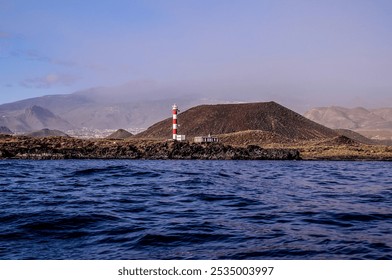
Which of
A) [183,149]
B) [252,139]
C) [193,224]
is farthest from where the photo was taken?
[252,139]

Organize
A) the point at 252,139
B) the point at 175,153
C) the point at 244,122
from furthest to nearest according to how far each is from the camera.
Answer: the point at 244,122 < the point at 252,139 < the point at 175,153

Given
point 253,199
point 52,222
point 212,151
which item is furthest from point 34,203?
point 212,151

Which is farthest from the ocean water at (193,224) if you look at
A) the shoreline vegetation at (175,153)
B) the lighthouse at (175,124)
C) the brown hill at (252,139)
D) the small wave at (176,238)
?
the brown hill at (252,139)

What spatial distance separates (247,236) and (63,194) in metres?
10.5

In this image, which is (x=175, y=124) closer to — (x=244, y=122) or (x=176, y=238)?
(x=176, y=238)

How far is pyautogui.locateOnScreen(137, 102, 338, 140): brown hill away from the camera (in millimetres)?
147125

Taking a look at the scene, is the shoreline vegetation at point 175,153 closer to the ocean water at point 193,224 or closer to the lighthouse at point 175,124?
the lighthouse at point 175,124

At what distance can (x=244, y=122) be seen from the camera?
154m

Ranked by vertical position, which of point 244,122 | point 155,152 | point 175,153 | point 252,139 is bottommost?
point 175,153

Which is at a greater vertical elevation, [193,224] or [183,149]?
[183,149]

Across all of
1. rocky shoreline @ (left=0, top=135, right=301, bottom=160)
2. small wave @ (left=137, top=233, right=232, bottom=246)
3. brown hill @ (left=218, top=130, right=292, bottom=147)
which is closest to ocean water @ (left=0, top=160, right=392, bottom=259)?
small wave @ (left=137, top=233, right=232, bottom=246)

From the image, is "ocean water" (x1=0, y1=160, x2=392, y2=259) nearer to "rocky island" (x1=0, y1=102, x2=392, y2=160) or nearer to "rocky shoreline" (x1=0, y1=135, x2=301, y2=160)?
"rocky shoreline" (x1=0, y1=135, x2=301, y2=160)

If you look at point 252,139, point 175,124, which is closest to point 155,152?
point 175,124
